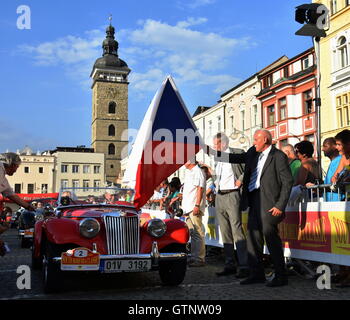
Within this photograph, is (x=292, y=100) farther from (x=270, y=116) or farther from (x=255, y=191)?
(x=255, y=191)

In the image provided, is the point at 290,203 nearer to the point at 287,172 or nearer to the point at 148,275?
the point at 287,172

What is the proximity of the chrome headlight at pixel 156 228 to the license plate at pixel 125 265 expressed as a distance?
1.35ft

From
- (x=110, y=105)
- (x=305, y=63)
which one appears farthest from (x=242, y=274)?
(x=110, y=105)

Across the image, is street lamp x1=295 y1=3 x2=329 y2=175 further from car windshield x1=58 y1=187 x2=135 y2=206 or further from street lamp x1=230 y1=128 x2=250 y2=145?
street lamp x1=230 y1=128 x2=250 y2=145

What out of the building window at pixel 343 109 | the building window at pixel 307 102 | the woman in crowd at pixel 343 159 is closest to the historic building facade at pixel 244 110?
the building window at pixel 307 102

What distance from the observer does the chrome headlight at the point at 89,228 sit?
5363 millimetres

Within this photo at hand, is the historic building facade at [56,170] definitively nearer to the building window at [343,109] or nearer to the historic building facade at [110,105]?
the historic building facade at [110,105]

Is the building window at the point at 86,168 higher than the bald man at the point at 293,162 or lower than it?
higher

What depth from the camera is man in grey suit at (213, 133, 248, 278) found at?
681 cm

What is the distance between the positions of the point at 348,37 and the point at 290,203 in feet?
70.3

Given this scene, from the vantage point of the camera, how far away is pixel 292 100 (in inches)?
1204
